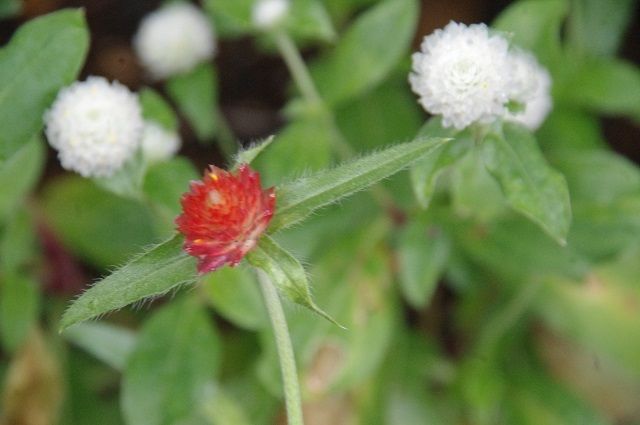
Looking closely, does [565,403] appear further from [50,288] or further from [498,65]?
[50,288]

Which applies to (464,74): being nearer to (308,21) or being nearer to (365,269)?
(308,21)

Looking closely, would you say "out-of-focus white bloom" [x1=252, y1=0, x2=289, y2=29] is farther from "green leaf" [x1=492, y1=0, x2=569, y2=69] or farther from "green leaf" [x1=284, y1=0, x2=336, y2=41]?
"green leaf" [x1=492, y1=0, x2=569, y2=69]

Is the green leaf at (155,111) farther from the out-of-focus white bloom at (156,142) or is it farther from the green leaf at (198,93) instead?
the green leaf at (198,93)

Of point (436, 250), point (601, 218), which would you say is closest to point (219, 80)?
point (436, 250)

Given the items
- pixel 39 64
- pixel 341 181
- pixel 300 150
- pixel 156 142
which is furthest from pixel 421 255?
pixel 39 64

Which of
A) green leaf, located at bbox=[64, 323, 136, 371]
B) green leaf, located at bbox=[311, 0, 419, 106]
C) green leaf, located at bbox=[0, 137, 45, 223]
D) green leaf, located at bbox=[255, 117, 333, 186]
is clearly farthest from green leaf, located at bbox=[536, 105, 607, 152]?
green leaf, located at bbox=[0, 137, 45, 223]
